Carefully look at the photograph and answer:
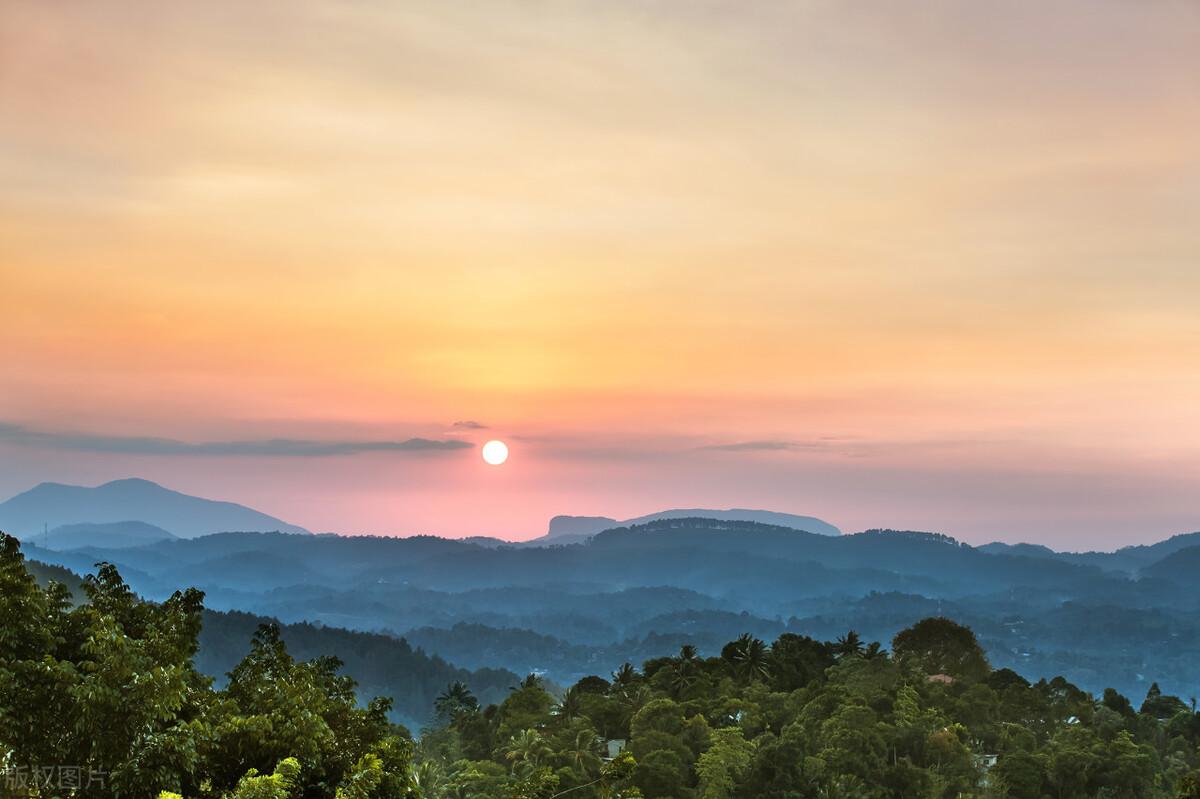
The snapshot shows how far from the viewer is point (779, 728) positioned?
266 feet

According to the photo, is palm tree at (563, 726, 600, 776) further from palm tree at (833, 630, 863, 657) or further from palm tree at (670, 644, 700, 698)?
palm tree at (833, 630, 863, 657)

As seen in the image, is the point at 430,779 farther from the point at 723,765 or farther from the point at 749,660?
the point at 749,660

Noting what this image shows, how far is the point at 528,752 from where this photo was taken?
239 feet

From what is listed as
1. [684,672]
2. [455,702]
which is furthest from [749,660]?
[455,702]

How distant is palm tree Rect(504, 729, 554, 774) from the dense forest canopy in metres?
0.28

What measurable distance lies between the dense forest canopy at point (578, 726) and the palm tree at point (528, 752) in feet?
0.91

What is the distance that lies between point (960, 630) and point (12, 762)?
10902cm

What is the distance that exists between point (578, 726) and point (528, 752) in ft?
29.4

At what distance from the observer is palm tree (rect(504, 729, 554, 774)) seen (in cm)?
7094

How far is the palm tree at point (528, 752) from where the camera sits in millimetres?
70938

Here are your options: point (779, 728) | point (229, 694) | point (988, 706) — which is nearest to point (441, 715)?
point (779, 728)

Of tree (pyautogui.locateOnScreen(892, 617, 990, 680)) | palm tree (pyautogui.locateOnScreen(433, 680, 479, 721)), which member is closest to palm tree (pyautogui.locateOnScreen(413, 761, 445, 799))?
palm tree (pyautogui.locateOnScreen(433, 680, 479, 721))

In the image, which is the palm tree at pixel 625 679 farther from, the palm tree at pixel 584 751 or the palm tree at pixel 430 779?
the palm tree at pixel 430 779

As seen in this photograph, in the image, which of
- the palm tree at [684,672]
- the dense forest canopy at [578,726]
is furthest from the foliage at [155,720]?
the palm tree at [684,672]
